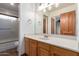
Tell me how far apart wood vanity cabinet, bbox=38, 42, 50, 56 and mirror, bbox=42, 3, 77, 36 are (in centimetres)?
26

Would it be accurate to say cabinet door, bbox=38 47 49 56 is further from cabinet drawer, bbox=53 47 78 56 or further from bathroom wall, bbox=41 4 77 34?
bathroom wall, bbox=41 4 77 34

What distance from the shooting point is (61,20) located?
1420 millimetres

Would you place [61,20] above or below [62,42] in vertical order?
above

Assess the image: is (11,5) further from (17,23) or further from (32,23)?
(32,23)

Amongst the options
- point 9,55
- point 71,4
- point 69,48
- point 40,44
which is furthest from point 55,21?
point 9,55

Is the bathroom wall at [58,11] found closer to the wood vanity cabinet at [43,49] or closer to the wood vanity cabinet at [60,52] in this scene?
the wood vanity cabinet at [43,49]

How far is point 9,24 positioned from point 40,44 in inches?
23.2

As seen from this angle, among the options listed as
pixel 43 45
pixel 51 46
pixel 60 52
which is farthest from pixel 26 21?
pixel 60 52

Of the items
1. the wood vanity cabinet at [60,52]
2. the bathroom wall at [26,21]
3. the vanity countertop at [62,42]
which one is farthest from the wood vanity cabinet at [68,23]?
the bathroom wall at [26,21]

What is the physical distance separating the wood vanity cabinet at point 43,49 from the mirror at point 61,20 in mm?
259

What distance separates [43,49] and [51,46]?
19 centimetres

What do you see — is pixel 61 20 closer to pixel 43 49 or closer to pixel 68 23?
pixel 68 23

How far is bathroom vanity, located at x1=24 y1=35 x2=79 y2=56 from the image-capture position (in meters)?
1.07

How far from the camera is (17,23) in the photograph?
140 centimetres
